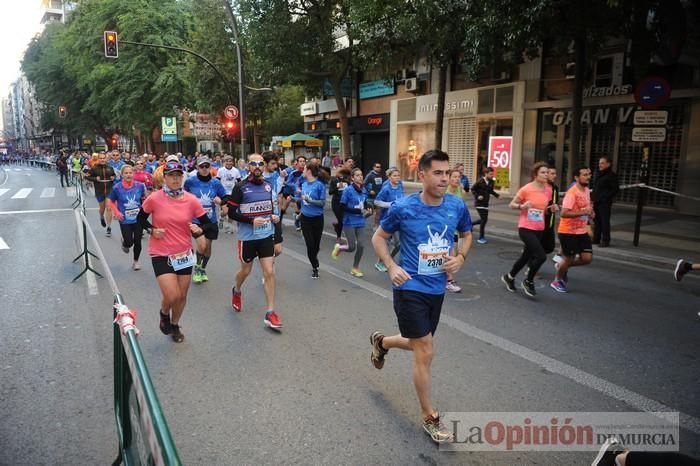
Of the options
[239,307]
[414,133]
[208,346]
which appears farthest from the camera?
[414,133]

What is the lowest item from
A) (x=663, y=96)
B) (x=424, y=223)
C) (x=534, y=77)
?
(x=424, y=223)

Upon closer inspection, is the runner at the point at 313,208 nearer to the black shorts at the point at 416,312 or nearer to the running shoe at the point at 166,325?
the running shoe at the point at 166,325

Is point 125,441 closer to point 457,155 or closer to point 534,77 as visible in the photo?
point 534,77

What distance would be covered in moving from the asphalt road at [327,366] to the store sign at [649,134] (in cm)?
370

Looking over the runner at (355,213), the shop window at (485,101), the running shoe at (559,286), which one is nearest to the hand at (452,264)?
the running shoe at (559,286)

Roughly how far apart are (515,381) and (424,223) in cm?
176

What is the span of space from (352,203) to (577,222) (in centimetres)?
333

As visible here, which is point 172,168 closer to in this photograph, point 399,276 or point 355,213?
point 399,276

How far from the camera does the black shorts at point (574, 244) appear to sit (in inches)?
276

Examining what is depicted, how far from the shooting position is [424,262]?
3543 millimetres

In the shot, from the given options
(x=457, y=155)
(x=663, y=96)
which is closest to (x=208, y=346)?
(x=663, y=96)

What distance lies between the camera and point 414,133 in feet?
85.8

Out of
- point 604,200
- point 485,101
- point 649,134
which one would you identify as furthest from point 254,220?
point 485,101

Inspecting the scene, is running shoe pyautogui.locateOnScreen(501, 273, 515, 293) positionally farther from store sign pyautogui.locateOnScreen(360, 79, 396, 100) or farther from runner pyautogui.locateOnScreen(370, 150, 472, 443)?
store sign pyautogui.locateOnScreen(360, 79, 396, 100)
